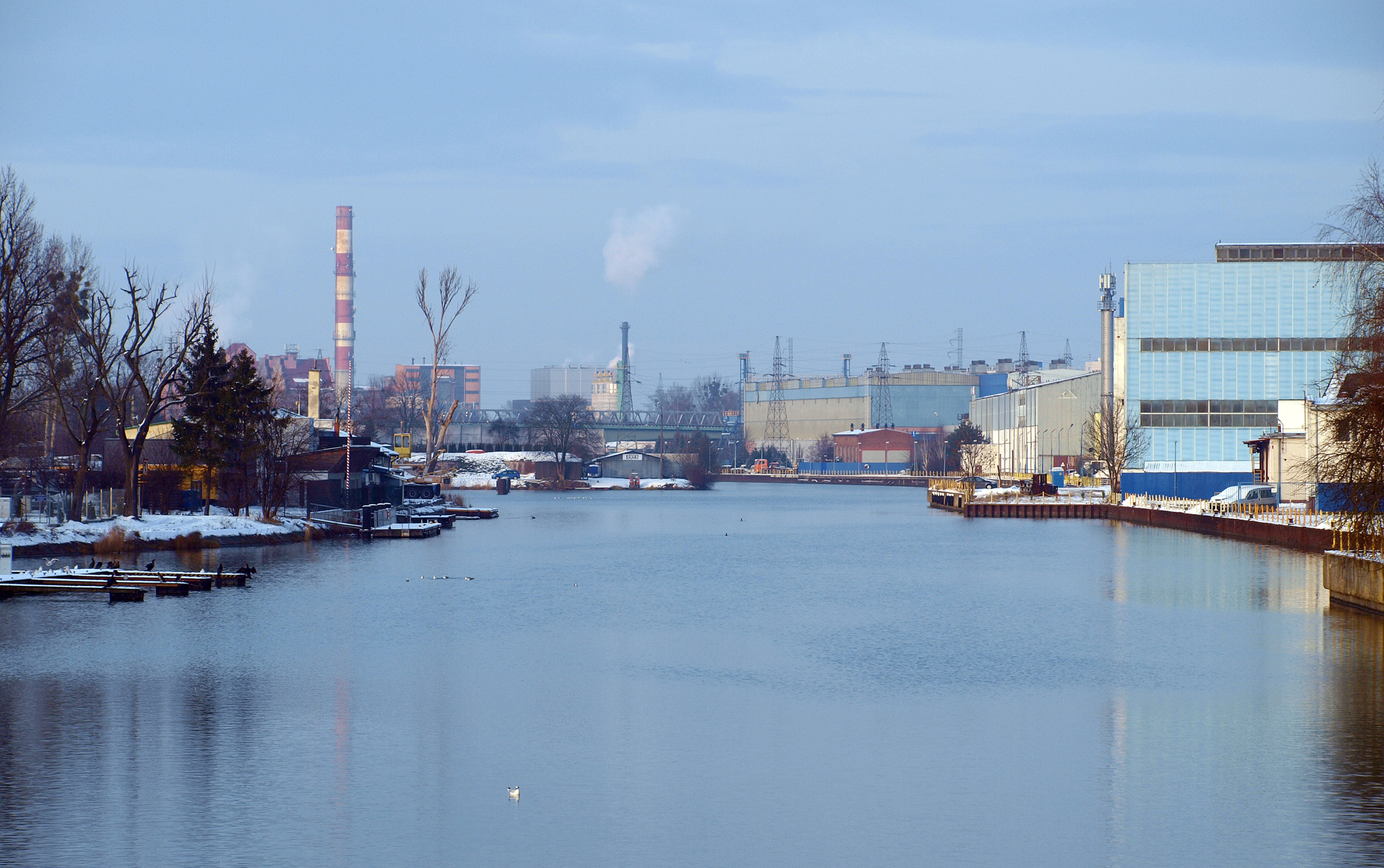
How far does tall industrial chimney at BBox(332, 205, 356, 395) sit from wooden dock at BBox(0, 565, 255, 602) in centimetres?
15035

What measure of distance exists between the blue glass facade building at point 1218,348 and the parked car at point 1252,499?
24.8m

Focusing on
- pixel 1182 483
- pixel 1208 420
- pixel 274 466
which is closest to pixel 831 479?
pixel 1208 420

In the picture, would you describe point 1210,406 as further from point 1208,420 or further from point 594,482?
point 594,482

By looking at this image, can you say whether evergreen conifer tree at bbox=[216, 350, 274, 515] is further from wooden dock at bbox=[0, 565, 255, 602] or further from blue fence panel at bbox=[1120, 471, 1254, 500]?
blue fence panel at bbox=[1120, 471, 1254, 500]

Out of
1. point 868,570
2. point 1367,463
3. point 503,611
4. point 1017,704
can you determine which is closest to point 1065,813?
point 1017,704

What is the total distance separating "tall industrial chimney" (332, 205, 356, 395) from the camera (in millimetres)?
183750

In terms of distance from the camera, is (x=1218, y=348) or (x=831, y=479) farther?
(x=831, y=479)

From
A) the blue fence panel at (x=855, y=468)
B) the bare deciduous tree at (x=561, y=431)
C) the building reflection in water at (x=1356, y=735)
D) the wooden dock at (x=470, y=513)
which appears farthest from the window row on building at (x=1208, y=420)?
the blue fence panel at (x=855, y=468)

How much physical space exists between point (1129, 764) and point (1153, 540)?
4838cm

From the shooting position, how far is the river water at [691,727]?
42.1ft

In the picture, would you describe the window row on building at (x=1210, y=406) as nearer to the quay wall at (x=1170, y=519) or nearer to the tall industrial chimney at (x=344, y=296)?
the quay wall at (x=1170, y=519)

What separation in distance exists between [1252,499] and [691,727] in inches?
2316

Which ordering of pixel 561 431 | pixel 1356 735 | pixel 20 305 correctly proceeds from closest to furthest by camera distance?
pixel 1356 735
pixel 20 305
pixel 561 431

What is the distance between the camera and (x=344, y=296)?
18500 cm
